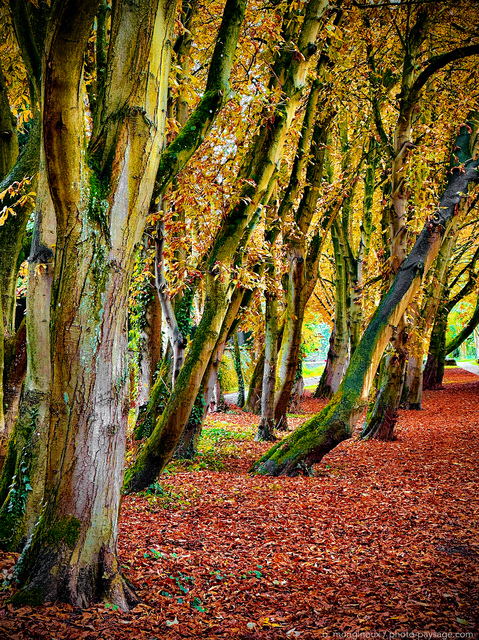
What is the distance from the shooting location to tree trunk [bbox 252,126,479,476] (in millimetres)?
6762

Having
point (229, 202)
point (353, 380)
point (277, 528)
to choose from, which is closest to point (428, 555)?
point (277, 528)

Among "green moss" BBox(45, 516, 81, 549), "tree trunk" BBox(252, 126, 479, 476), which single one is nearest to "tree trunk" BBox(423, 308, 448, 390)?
"tree trunk" BBox(252, 126, 479, 476)

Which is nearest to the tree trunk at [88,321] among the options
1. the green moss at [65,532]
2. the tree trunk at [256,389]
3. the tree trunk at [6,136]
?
the green moss at [65,532]

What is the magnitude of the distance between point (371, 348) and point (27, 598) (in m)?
5.27

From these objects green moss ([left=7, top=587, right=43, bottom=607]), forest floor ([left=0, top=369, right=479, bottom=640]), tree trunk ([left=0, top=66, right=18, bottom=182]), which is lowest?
forest floor ([left=0, top=369, right=479, bottom=640])

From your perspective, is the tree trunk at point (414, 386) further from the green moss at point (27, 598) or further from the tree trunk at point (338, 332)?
the green moss at point (27, 598)

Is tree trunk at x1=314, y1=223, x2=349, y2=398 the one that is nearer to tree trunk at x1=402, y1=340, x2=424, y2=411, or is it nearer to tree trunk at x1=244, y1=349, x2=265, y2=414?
tree trunk at x1=402, y1=340, x2=424, y2=411

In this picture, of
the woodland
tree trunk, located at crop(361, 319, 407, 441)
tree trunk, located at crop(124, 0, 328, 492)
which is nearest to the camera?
the woodland

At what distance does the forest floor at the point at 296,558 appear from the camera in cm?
297

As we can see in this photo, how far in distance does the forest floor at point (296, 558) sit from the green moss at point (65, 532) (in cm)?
37

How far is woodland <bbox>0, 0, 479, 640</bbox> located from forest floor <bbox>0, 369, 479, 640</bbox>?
0.03m

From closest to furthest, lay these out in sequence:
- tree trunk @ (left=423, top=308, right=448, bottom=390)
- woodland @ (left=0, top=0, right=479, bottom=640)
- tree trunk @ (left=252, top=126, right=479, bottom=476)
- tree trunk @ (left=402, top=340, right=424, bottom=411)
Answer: woodland @ (left=0, top=0, right=479, bottom=640) < tree trunk @ (left=252, top=126, right=479, bottom=476) < tree trunk @ (left=402, top=340, right=424, bottom=411) < tree trunk @ (left=423, top=308, right=448, bottom=390)

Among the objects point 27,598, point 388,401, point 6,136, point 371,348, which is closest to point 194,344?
point 371,348

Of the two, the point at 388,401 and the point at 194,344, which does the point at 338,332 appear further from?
the point at 194,344
